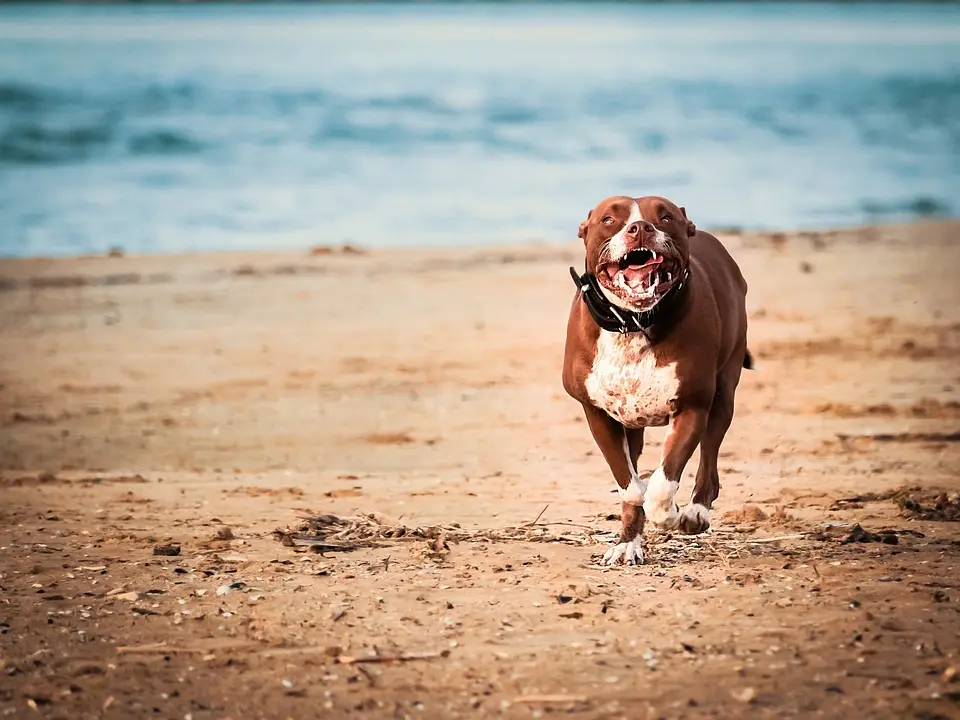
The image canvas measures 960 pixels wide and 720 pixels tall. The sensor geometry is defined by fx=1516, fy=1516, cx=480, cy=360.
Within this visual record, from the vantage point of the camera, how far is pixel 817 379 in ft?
34.2

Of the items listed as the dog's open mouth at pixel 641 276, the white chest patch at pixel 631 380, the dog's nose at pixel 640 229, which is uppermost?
the dog's nose at pixel 640 229

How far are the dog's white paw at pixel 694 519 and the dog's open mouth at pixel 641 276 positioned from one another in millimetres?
1027

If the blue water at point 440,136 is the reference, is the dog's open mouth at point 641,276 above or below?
above

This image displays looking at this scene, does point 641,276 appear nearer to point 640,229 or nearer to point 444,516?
point 640,229

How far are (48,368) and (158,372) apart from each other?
899 millimetres

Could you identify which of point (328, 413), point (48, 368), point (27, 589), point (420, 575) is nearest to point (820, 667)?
point (420, 575)

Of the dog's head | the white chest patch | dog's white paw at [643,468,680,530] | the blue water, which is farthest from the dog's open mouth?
the blue water

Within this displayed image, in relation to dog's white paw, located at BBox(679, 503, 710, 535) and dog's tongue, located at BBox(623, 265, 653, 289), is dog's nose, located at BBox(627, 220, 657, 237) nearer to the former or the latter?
dog's tongue, located at BBox(623, 265, 653, 289)

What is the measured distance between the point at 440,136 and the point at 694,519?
28.4m

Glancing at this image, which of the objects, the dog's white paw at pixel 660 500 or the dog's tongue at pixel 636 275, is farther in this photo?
the dog's white paw at pixel 660 500

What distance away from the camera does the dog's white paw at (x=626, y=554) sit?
19.8 feet

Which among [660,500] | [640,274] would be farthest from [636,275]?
[660,500]

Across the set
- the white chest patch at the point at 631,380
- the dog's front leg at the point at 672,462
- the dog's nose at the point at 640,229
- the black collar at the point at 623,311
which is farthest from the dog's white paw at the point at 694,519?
the dog's nose at the point at 640,229

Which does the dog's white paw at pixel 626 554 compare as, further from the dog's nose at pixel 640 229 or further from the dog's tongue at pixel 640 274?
the dog's nose at pixel 640 229
